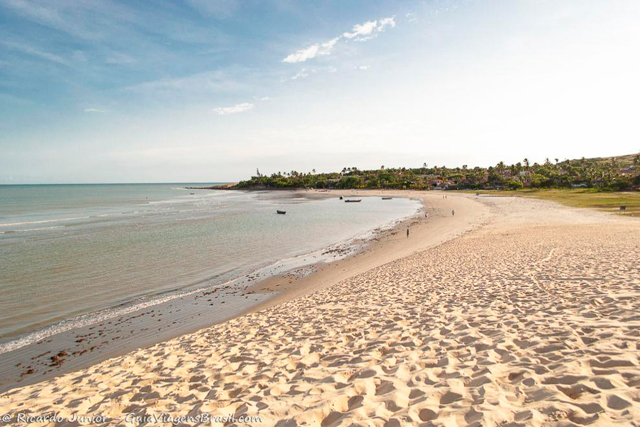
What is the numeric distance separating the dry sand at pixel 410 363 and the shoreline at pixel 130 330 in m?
1.34

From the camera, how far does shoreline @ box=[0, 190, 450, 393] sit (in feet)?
28.2

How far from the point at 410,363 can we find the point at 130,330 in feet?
32.1

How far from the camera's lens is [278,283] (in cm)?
1563

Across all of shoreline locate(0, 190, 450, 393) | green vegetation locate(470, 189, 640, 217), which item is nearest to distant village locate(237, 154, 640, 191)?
green vegetation locate(470, 189, 640, 217)

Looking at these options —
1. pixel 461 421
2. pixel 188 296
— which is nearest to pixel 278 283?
→ pixel 188 296

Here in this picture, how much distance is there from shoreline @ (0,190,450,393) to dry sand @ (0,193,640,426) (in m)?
1.34

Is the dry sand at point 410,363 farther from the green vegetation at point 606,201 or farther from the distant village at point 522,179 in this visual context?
the distant village at point 522,179

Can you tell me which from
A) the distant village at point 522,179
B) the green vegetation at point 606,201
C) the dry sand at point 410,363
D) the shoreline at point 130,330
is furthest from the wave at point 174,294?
the distant village at point 522,179

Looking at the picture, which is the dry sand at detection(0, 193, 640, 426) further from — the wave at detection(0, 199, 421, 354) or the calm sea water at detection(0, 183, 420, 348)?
the calm sea water at detection(0, 183, 420, 348)

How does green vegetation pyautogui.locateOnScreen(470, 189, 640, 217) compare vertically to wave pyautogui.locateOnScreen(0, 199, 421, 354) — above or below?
above

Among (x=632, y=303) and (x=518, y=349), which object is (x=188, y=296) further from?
(x=632, y=303)

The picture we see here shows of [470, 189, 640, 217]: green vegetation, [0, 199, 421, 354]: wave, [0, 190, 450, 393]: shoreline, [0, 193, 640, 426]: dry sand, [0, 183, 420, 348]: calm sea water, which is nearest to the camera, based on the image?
[0, 193, 640, 426]: dry sand

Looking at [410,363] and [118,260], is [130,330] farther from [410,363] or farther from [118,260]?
[118,260]

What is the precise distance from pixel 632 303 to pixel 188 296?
15021 millimetres
